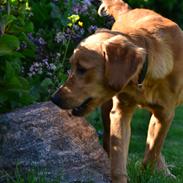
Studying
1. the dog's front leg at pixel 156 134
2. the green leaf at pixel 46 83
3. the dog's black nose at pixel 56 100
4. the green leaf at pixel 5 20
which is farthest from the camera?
the green leaf at pixel 46 83

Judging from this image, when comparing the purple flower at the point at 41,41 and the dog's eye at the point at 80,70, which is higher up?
the dog's eye at the point at 80,70

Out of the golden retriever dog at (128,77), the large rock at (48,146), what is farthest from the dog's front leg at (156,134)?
the large rock at (48,146)

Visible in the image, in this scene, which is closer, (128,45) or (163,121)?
(128,45)

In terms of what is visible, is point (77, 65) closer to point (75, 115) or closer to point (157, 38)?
point (75, 115)

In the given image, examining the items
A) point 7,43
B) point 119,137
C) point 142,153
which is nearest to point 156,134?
point 119,137

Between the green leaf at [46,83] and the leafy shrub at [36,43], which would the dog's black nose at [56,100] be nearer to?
the leafy shrub at [36,43]

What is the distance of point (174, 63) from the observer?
206 inches

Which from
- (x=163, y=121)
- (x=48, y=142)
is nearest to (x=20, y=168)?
(x=48, y=142)

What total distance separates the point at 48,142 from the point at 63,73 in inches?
63.9

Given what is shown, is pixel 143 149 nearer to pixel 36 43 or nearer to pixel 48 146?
pixel 36 43

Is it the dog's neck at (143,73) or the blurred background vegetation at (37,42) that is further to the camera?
the blurred background vegetation at (37,42)

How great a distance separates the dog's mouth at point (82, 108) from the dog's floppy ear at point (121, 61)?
8.8 inches

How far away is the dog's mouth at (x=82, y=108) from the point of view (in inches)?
187

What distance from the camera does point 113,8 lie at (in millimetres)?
6699
